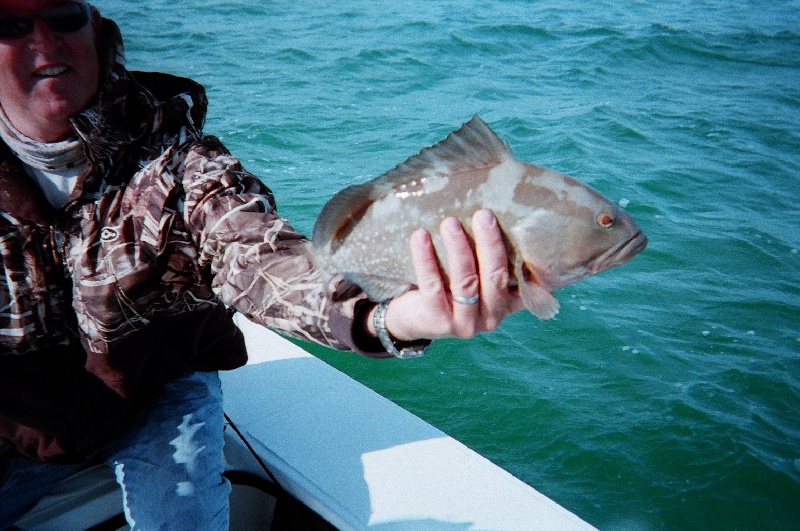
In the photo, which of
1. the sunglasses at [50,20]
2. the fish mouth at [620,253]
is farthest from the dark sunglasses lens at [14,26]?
the fish mouth at [620,253]

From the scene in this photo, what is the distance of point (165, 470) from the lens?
8.13 feet

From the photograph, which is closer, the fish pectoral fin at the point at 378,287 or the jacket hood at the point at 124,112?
the fish pectoral fin at the point at 378,287

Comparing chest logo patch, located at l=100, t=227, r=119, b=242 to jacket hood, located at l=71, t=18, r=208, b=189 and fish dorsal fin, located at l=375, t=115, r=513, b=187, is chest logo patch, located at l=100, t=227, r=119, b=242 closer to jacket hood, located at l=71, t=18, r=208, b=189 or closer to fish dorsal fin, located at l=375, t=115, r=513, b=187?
jacket hood, located at l=71, t=18, r=208, b=189

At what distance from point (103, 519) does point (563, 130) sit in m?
9.80

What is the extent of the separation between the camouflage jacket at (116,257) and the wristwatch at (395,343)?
0.31 m

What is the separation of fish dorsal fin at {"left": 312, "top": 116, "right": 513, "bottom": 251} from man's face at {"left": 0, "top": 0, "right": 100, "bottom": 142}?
114cm

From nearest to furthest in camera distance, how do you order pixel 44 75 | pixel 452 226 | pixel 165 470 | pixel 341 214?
pixel 452 226 → pixel 341 214 → pixel 44 75 → pixel 165 470

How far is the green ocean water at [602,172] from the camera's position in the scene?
5160 mm

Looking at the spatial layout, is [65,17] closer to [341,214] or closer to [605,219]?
[341,214]

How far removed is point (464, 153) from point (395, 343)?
1.85 ft

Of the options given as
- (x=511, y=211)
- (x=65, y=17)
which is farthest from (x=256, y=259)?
(x=65, y=17)

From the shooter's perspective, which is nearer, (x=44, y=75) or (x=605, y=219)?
(x=605, y=219)

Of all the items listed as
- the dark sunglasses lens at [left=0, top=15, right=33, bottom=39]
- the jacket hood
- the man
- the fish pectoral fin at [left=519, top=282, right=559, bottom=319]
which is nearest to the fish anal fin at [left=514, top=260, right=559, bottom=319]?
the fish pectoral fin at [left=519, top=282, right=559, bottom=319]

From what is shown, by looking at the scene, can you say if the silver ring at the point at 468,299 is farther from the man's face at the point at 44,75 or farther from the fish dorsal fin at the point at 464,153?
the man's face at the point at 44,75
